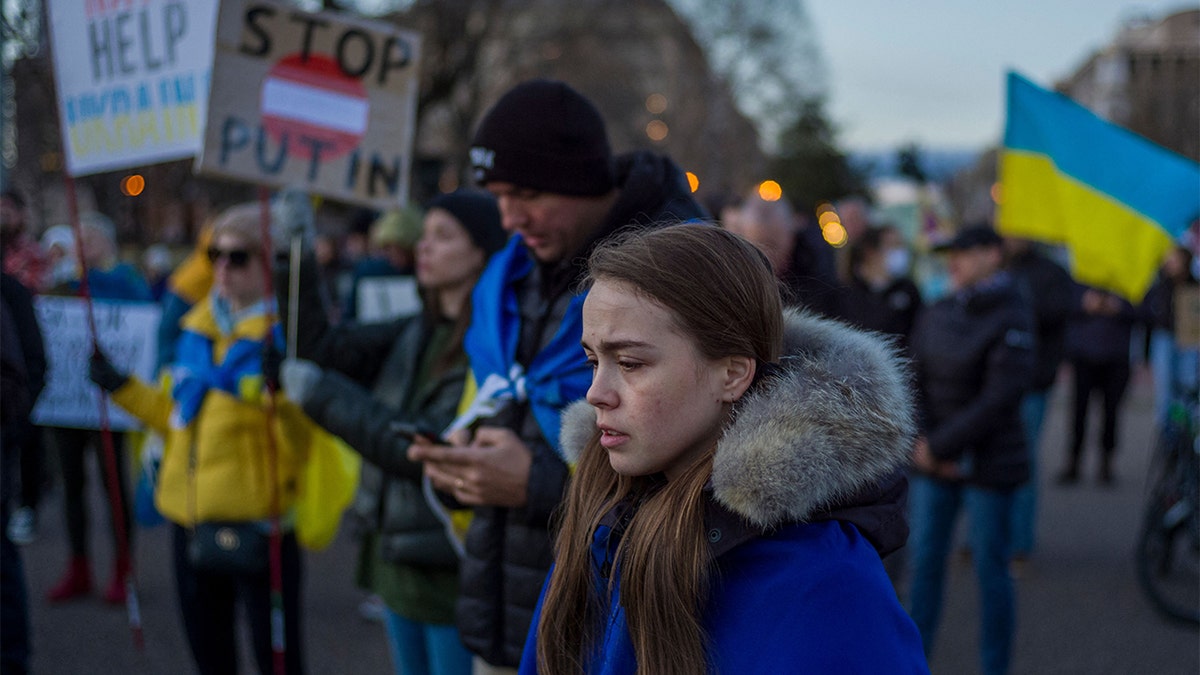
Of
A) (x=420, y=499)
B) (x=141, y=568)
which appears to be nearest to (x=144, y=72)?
(x=420, y=499)

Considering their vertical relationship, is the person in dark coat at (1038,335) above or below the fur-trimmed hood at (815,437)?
below

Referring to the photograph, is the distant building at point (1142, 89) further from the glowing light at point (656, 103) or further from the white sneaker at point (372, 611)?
the white sneaker at point (372, 611)

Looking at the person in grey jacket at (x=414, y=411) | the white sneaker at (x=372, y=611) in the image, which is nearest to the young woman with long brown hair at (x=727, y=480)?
the person in grey jacket at (x=414, y=411)

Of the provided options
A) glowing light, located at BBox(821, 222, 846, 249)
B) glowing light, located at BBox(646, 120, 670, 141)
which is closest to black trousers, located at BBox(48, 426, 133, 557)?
glowing light, located at BBox(821, 222, 846, 249)

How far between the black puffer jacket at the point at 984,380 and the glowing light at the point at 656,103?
24010 millimetres

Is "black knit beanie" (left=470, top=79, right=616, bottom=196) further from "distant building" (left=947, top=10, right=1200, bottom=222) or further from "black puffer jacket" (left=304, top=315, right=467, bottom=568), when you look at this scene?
"distant building" (left=947, top=10, right=1200, bottom=222)

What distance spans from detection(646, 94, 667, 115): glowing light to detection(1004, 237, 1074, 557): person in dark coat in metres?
21.2

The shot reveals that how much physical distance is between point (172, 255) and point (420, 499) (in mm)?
13703

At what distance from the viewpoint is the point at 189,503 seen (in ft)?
12.4

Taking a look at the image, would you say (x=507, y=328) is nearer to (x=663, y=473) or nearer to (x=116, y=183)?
(x=663, y=473)

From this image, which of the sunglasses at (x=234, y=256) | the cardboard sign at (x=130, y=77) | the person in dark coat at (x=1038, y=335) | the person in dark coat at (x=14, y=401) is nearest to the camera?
the person in dark coat at (x=14, y=401)

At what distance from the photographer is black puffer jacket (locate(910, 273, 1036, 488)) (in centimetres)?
489

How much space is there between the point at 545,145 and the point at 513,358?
1.79 ft

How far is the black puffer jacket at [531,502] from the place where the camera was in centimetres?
261
